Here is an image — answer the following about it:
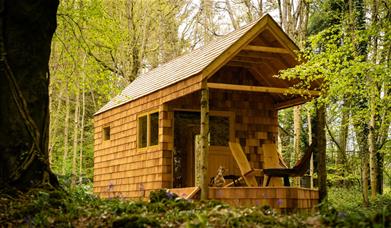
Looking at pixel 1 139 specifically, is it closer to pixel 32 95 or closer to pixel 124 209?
pixel 32 95

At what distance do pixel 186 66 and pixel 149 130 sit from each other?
6.72 feet

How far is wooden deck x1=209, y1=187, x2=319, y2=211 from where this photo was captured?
10523 millimetres

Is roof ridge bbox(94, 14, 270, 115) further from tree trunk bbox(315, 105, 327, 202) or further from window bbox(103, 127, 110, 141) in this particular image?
tree trunk bbox(315, 105, 327, 202)

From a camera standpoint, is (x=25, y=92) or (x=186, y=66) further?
(x=186, y=66)

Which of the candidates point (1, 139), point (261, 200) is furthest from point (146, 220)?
point (261, 200)

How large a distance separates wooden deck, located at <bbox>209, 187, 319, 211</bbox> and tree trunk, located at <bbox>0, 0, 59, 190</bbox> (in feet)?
15.6

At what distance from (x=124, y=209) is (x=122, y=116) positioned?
10.2 metres

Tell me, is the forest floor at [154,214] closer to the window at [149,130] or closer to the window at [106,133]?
the window at [149,130]

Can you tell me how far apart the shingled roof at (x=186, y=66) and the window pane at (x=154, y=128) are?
2.04ft

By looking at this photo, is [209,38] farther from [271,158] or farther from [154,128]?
[271,158]

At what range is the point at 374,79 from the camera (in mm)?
11844

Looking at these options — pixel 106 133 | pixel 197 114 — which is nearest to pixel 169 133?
pixel 197 114

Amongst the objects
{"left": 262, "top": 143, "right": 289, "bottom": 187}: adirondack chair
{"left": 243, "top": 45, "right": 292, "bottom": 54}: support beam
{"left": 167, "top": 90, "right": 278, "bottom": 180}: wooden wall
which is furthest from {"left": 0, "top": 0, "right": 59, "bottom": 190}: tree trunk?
{"left": 262, "top": 143, "right": 289, "bottom": 187}: adirondack chair

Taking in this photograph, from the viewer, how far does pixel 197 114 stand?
1390 cm
